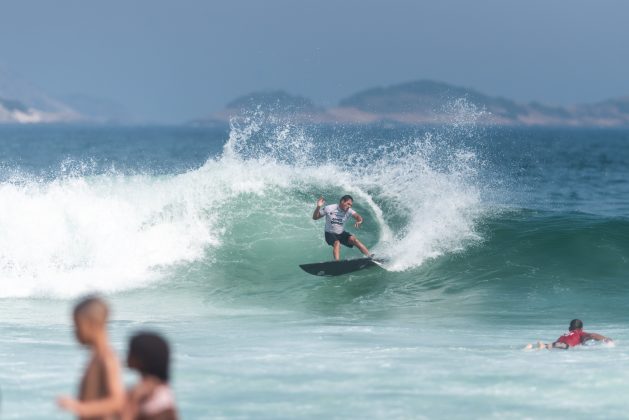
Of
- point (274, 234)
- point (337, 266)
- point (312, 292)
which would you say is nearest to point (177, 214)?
point (274, 234)

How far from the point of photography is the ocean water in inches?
341

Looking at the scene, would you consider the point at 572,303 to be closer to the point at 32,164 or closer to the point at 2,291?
the point at 2,291

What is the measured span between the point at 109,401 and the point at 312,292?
11.6 m

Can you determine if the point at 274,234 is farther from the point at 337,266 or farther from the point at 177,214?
the point at 337,266

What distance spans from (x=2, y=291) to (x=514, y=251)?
32.0 feet

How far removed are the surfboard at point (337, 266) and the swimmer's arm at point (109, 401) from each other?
11.4m

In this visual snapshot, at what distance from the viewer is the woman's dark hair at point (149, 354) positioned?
4.62 m

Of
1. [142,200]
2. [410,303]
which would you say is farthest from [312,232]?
[410,303]

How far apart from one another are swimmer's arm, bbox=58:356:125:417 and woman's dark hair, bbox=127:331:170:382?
0.10 m

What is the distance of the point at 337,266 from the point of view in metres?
16.1

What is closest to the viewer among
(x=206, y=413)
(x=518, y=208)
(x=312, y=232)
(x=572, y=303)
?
(x=206, y=413)

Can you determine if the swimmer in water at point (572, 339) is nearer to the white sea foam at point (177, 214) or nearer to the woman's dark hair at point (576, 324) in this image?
the woman's dark hair at point (576, 324)

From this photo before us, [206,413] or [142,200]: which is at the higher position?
[142,200]

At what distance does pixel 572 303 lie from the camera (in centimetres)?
1506
